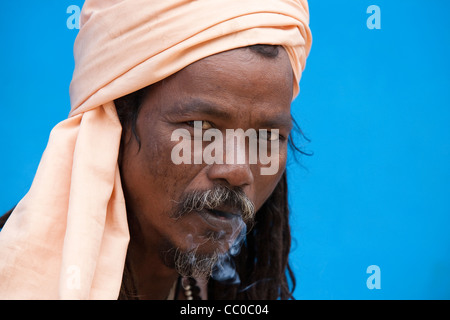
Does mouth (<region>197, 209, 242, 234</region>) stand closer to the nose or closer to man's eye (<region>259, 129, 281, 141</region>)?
the nose

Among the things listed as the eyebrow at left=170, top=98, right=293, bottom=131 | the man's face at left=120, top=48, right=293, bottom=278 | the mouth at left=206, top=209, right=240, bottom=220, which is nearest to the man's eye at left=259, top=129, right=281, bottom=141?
the man's face at left=120, top=48, right=293, bottom=278

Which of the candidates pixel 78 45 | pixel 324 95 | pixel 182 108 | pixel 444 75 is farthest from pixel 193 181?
pixel 444 75

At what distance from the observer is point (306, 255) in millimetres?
3248

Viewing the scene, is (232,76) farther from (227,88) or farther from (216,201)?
(216,201)

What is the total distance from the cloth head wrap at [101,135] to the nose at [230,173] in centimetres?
31

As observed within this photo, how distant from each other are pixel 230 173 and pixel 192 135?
170mm

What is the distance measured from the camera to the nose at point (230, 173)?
1734 millimetres

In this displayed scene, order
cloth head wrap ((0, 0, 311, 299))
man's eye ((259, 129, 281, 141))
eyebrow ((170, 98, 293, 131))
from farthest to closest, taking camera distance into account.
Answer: man's eye ((259, 129, 281, 141)), eyebrow ((170, 98, 293, 131)), cloth head wrap ((0, 0, 311, 299))

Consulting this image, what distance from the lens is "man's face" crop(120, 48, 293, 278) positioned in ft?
5.78

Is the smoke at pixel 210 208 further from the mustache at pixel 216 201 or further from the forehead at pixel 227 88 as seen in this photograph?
the forehead at pixel 227 88

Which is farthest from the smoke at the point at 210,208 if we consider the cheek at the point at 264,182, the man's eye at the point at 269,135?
the man's eye at the point at 269,135

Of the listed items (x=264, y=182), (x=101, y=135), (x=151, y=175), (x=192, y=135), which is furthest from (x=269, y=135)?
(x=101, y=135)

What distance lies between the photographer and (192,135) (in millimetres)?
1778

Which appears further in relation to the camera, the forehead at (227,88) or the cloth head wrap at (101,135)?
the forehead at (227,88)
